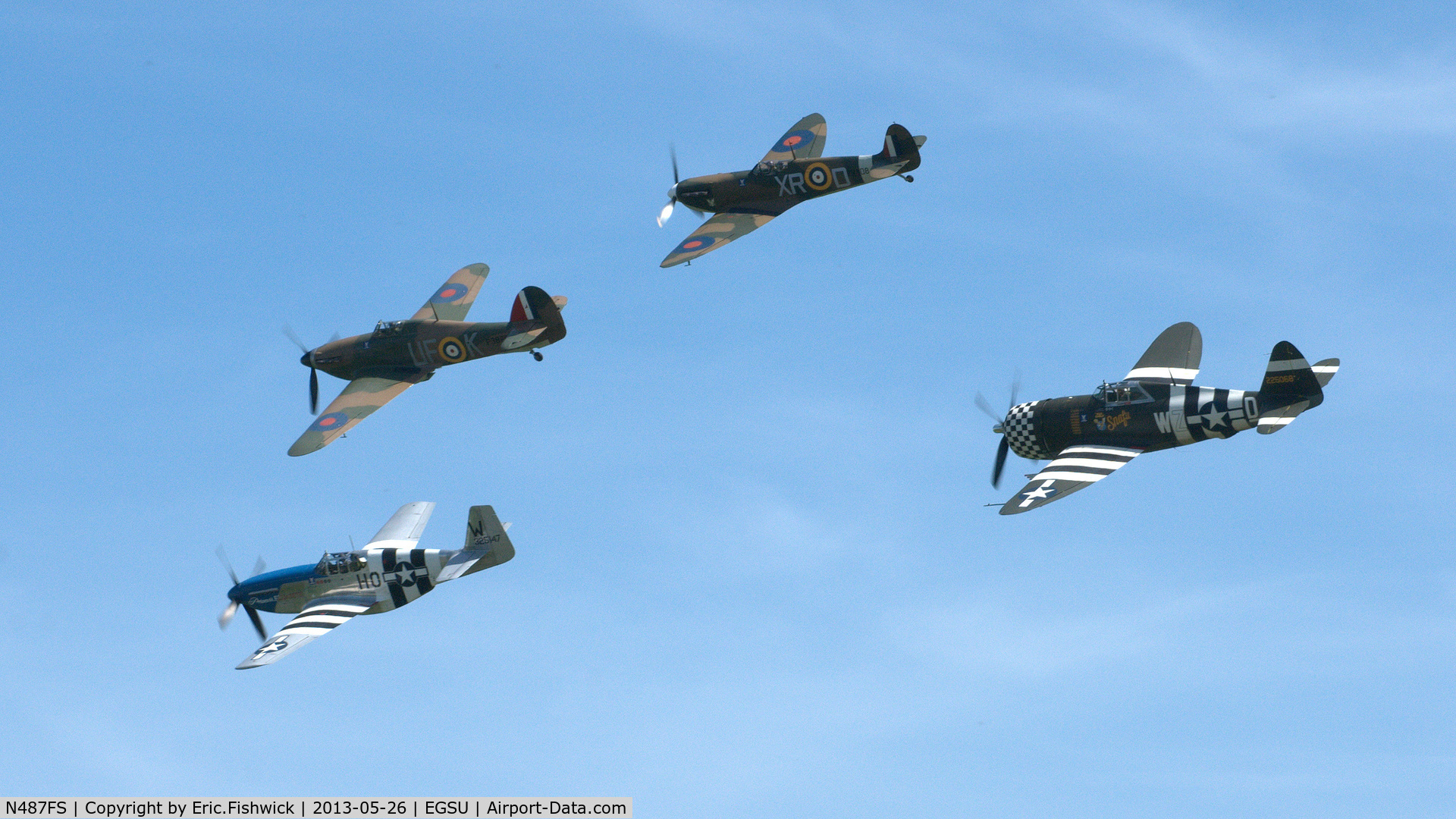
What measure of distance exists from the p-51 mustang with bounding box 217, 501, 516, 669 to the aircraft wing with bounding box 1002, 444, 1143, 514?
11.0 m

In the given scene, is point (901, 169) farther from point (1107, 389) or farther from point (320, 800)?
point (320, 800)

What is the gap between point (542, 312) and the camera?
40000 mm

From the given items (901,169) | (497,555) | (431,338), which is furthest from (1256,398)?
(431,338)

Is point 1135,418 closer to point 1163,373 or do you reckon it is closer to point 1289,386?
point 1163,373

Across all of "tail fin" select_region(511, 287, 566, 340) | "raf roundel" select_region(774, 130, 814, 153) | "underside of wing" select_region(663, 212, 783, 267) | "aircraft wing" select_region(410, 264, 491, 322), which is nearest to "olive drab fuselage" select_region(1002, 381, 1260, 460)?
"underside of wing" select_region(663, 212, 783, 267)

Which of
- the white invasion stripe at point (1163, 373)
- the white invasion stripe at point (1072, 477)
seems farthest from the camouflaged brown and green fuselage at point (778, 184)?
the white invasion stripe at point (1072, 477)

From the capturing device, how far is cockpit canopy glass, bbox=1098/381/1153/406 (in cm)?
3700

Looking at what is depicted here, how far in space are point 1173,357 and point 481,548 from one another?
54.1 feet

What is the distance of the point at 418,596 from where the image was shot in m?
37.2

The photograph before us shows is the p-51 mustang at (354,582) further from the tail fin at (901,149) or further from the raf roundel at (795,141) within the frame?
the raf roundel at (795,141)

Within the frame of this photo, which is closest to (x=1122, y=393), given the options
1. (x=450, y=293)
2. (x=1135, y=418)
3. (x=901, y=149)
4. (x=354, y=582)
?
(x=1135, y=418)

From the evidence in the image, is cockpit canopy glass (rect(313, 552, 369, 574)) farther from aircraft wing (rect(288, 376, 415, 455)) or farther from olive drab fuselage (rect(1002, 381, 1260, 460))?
olive drab fuselage (rect(1002, 381, 1260, 460))

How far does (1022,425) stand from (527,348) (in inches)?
466

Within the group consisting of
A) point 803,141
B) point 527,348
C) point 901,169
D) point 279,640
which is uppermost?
point 803,141
